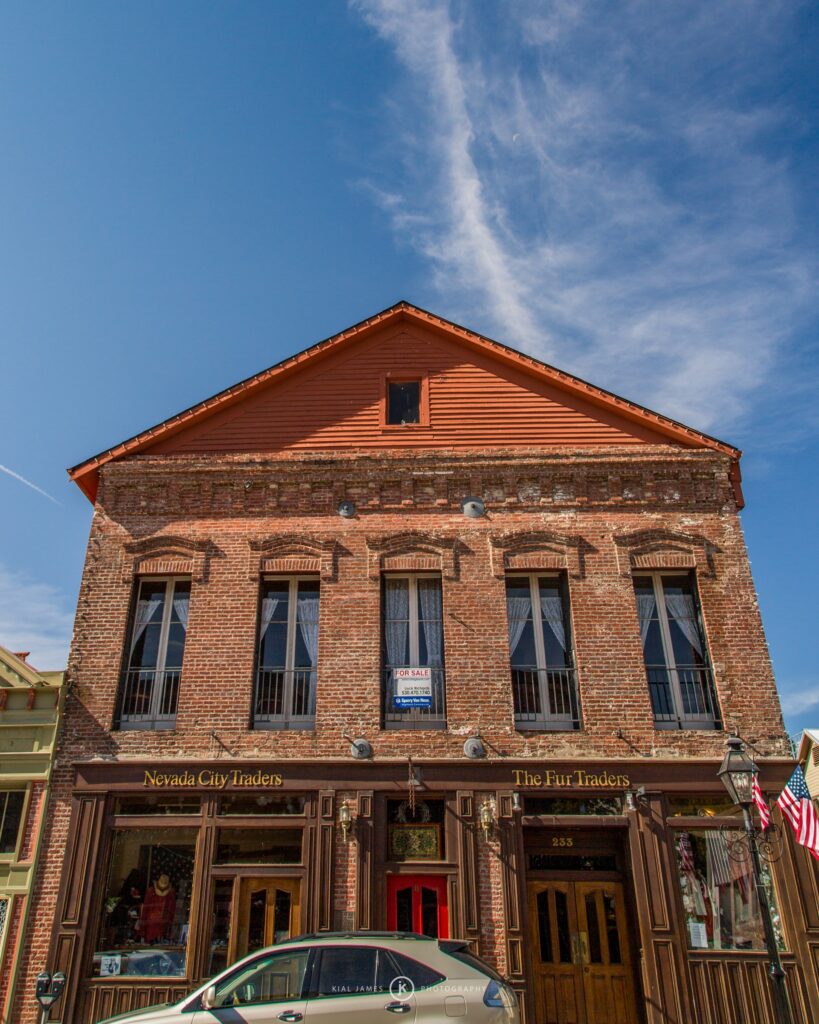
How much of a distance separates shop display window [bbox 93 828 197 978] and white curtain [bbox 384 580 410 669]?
3900 mm

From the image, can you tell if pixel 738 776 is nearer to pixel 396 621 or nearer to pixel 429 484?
pixel 396 621

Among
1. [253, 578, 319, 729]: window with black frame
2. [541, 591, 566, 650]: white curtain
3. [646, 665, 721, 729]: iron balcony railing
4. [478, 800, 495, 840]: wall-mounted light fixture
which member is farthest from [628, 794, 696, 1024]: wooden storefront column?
[253, 578, 319, 729]: window with black frame

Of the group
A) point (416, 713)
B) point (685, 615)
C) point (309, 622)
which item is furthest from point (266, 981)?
point (685, 615)

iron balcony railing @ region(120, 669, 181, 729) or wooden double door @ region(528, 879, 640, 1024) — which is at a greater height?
iron balcony railing @ region(120, 669, 181, 729)

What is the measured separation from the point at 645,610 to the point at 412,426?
5.14 m

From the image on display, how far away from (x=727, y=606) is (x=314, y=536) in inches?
270

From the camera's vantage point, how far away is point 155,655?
1255 centimetres

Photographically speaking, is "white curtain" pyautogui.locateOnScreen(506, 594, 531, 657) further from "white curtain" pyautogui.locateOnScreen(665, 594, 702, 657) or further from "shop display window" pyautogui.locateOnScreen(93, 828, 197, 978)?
"shop display window" pyautogui.locateOnScreen(93, 828, 197, 978)

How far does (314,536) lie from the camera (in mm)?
13156

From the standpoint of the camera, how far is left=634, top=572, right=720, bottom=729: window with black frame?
12.0 m

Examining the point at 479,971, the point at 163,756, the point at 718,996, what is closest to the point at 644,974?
the point at 718,996

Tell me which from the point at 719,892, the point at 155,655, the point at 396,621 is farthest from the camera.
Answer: the point at 396,621

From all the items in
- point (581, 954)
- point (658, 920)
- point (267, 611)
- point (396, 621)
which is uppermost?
point (267, 611)

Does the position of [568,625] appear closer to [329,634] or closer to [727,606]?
[727,606]
